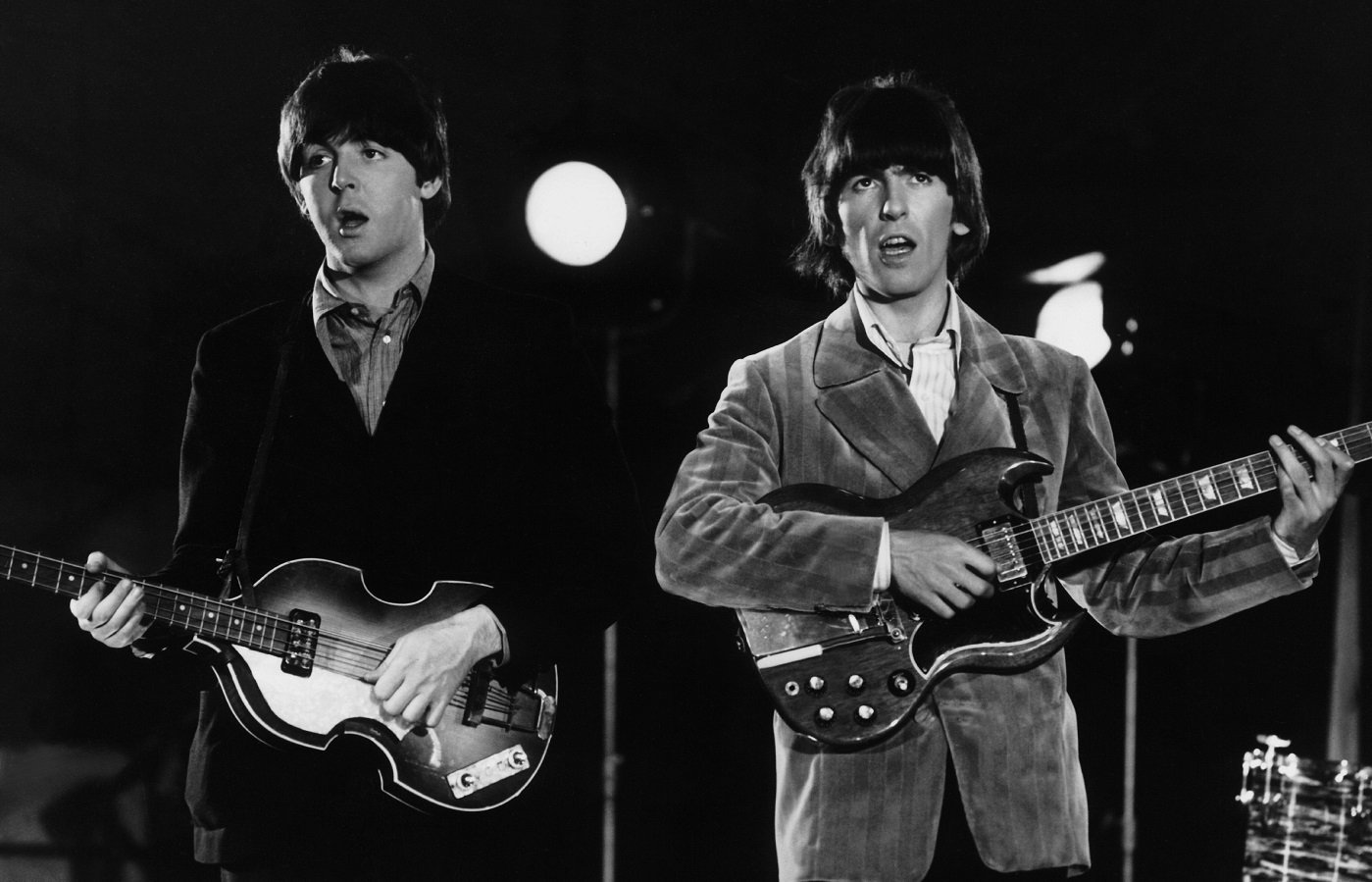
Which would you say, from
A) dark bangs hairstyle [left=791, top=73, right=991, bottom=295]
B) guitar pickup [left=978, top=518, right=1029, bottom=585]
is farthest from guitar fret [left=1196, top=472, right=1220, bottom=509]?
dark bangs hairstyle [left=791, top=73, right=991, bottom=295]

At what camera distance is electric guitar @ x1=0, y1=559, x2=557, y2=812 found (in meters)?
2.23

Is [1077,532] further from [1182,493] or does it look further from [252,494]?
[252,494]

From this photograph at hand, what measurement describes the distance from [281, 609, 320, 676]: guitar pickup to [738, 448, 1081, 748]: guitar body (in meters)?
0.86

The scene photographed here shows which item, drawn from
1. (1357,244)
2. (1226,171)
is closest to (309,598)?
(1226,171)

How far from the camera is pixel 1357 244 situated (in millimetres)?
2711

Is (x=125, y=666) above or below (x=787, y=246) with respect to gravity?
below

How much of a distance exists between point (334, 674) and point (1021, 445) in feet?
4.61

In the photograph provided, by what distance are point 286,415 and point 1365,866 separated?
2481 mm

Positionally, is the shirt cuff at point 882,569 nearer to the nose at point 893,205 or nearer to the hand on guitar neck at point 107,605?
the nose at point 893,205

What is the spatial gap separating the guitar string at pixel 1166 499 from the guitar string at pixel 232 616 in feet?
3.38

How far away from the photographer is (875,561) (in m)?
2.17

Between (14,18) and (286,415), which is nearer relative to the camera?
(286,415)

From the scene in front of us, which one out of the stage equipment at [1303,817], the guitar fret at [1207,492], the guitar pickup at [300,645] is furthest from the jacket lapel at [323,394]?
the stage equipment at [1303,817]

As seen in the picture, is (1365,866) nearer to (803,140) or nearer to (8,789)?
(803,140)
